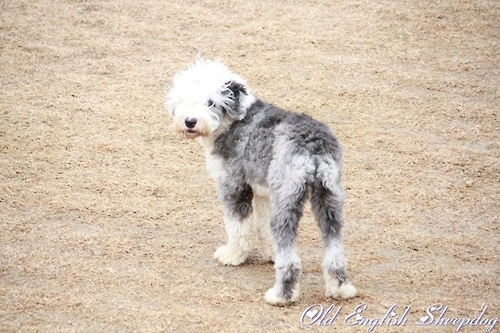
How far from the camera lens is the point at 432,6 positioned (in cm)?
1338

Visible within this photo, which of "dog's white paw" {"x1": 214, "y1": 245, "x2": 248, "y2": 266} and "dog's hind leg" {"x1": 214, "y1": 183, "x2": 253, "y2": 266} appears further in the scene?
"dog's white paw" {"x1": 214, "y1": 245, "x2": 248, "y2": 266}

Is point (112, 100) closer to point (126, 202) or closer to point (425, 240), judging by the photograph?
point (126, 202)

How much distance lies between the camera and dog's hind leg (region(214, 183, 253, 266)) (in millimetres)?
6121

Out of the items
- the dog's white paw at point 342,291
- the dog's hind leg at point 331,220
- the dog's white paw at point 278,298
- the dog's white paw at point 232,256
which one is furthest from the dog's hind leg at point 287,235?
the dog's white paw at point 232,256

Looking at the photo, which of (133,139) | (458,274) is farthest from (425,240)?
(133,139)

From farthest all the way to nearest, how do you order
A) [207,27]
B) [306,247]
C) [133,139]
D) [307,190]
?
[207,27] → [133,139] → [306,247] → [307,190]

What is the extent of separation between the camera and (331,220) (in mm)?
5461

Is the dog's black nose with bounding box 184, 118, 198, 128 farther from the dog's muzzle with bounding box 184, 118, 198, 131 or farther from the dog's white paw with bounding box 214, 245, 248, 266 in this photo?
the dog's white paw with bounding box 214, 245, 248, 266

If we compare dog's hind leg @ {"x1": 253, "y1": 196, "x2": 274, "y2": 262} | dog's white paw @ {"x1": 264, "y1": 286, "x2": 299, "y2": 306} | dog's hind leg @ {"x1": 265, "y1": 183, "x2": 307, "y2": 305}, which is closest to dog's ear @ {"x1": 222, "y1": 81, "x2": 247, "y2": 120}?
dog's hind leg @ {"x1": 253, "y1": 196, "x2": 274, "y2": 262}

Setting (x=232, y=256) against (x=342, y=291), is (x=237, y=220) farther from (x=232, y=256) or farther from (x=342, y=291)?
(x=342, y=291)

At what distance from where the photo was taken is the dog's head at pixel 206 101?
5.89m

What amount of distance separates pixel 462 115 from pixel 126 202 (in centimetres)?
520

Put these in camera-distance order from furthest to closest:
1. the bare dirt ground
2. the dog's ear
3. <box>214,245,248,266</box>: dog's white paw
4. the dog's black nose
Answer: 1. <box>214,245,248,266</box>: dog's white paw
2. the dog's ear
3. the dog's black nose
4. the bare dirt ground

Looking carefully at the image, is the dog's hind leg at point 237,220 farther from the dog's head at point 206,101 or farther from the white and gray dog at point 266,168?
the dog's head at point 206,101
